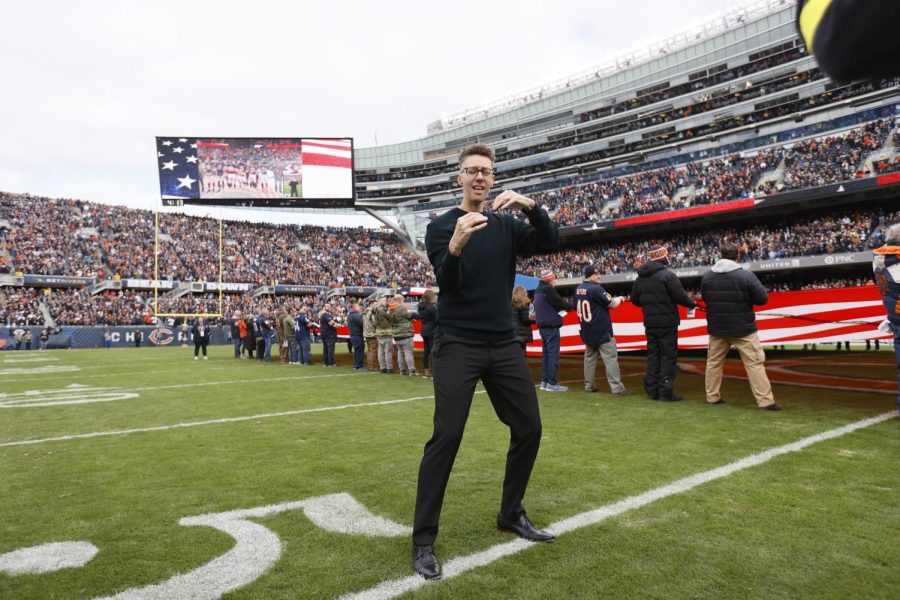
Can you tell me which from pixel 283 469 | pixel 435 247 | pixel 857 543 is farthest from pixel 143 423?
pixel 857 543

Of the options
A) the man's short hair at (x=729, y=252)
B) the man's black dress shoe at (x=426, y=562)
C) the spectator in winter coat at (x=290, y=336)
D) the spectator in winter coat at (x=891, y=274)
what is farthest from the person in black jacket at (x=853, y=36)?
the spectator in winter coat at (x=290, y=336)

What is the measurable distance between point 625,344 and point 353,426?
5357mm

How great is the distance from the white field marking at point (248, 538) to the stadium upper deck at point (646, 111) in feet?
150

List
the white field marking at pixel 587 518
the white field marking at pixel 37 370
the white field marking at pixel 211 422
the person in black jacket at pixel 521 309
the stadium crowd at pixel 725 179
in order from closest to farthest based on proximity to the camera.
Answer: the white field marking at pixel 587 518, the white field marking at pixel 211 422, the person in black jacket at pixel 521 309, the white field marking at pixel 37 370, the stadium crowd at pixel 725 179

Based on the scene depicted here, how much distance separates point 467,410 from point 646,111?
56870 millimetres

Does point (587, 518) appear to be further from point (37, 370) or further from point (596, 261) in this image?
point (596, 261)

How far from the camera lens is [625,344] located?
964 cm

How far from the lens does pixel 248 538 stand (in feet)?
9.96

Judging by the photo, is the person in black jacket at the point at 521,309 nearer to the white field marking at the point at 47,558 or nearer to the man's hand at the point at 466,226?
the man's hand at the point at 466,226

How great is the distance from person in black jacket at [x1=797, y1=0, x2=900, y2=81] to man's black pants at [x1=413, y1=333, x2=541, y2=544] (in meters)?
2.01

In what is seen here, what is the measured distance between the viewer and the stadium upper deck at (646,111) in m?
43.9

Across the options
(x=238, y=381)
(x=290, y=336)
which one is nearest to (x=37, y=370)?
(x=290, y=336)

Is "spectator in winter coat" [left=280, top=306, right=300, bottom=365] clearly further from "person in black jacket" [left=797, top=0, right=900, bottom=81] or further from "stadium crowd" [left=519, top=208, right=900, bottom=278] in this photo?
"person in black jacket" [left=797, top=0, right=900, bottom=81]

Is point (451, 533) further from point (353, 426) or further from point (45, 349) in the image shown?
point (45, 349)
